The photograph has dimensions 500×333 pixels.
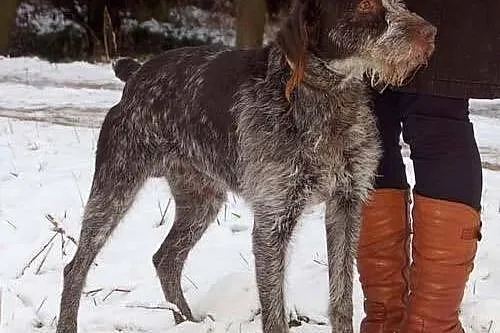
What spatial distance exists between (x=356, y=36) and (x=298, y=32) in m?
0.24

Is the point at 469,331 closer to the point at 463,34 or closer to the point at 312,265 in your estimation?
the point at 312,265

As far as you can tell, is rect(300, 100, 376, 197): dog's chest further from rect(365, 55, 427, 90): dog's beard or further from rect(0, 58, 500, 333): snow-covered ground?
rect(0, 58, 500, 333): snow-covered ground

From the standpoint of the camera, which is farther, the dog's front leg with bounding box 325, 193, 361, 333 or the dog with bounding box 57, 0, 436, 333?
the dog's front leg with bounding box 325, 193, 361, 333

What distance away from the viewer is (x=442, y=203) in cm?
397

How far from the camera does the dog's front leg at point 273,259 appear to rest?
13.6 ft

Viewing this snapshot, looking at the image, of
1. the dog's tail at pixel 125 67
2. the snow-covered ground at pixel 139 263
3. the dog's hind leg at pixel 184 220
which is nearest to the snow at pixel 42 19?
the snow-covered ground at pixel 139 263

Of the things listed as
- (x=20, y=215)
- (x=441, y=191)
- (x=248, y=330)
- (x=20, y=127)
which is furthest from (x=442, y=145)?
(x=20, y=127)

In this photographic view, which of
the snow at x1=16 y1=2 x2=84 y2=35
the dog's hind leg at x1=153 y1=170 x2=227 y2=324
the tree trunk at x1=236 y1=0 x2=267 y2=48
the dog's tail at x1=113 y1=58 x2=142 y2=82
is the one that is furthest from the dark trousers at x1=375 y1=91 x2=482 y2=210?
the snow at x1=16 y1=2 x2=84 y2=35

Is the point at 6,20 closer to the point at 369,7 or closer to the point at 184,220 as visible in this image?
the point at 184,220

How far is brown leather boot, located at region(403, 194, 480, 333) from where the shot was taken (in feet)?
13.0

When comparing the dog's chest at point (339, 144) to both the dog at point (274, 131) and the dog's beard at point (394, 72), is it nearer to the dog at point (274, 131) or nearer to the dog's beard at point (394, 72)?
the dog at point (274, 131)

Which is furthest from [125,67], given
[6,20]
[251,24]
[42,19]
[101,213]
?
[42,19]

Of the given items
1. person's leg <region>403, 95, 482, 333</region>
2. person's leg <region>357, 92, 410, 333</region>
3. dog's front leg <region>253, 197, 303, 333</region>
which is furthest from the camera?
person's leg <region>357, 92, 410, 333</region>

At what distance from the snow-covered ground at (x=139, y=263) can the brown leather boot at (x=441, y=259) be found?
0.59 m
